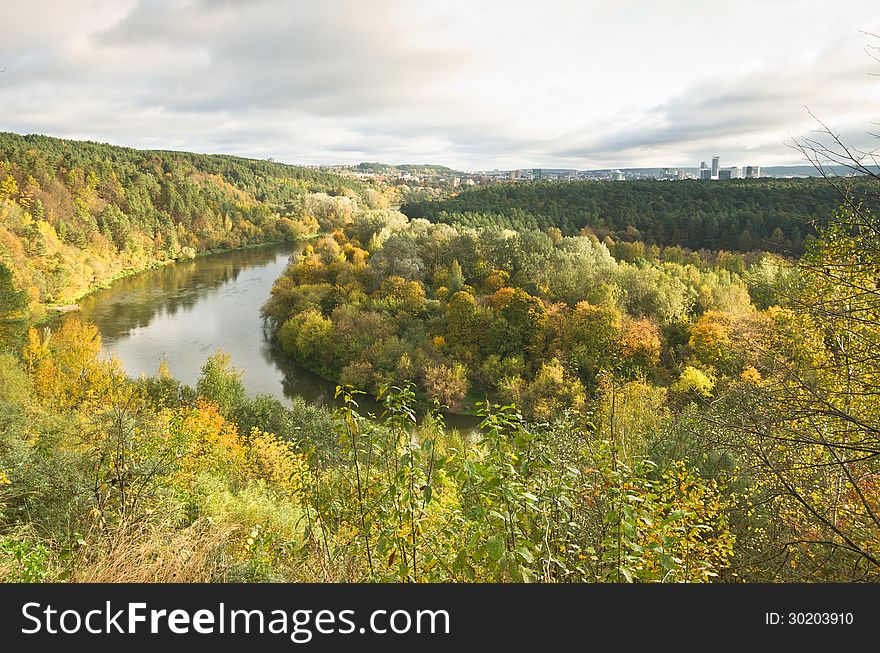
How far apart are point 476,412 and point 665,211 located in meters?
42.0

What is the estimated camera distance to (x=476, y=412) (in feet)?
8.26

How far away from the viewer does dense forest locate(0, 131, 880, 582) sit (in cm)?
266

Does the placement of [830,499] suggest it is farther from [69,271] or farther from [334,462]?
[69,271]

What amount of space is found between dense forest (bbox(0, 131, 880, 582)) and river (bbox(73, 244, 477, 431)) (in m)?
1.33

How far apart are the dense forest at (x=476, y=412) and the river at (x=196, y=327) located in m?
1.33

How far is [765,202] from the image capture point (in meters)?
34.7

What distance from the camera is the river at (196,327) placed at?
22188 millimetres

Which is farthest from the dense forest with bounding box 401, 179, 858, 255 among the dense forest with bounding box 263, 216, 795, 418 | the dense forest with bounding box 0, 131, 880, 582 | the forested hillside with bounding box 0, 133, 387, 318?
the forested hillside with bounding box 0, 133, 387, 318

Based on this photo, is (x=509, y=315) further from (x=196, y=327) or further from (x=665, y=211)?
(x=665, y=211)

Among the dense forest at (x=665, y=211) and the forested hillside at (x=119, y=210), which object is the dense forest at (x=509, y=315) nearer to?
the dense forest at (x=665, y=211)

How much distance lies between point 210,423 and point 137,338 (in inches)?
633

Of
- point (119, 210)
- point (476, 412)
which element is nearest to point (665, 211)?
point (476, 412)
